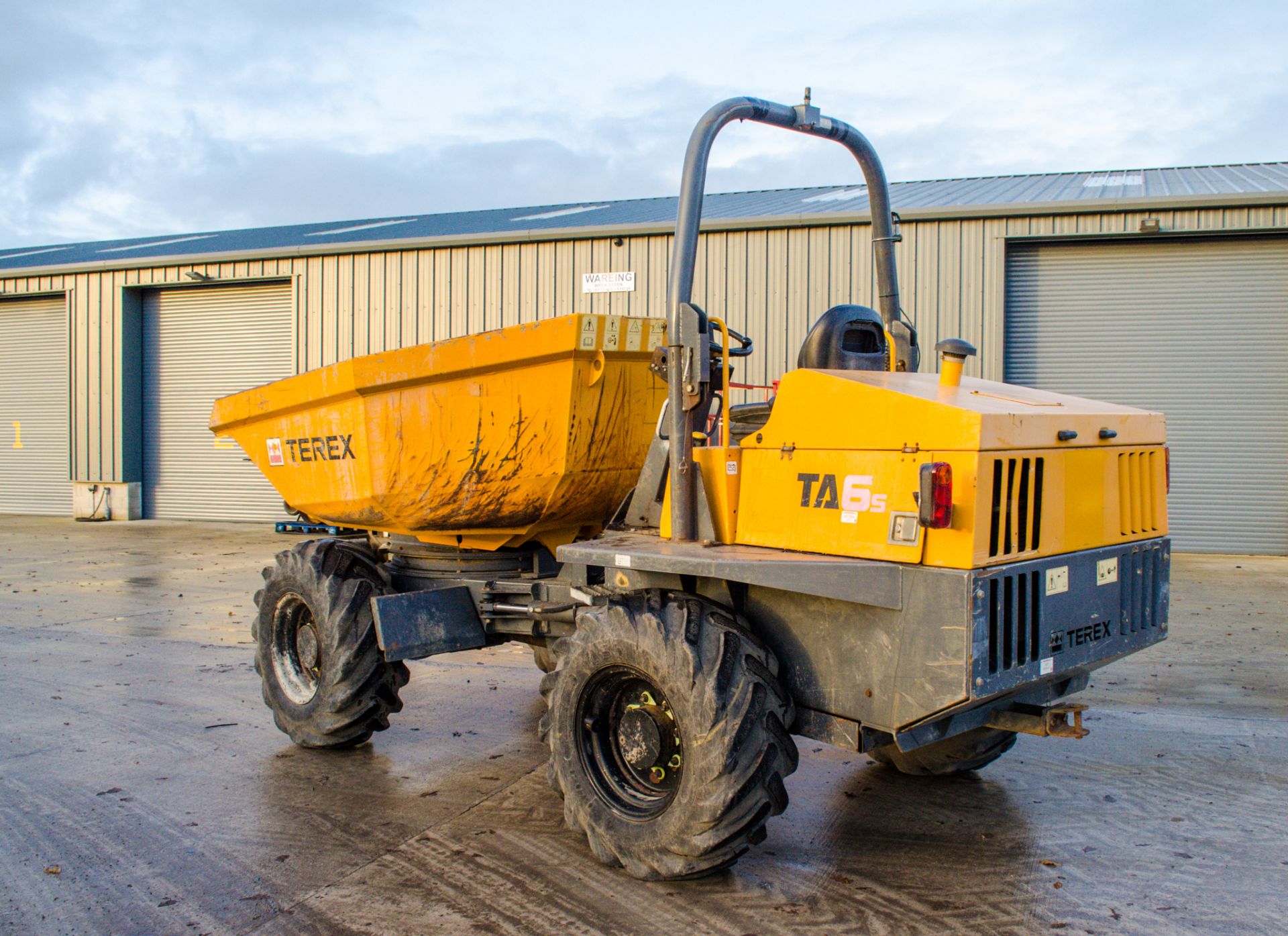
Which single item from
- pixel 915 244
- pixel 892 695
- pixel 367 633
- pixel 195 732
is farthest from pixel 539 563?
pixel 915 244

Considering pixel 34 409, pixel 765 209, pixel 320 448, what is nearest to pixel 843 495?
pixel 320 448

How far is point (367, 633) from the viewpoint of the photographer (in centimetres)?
564

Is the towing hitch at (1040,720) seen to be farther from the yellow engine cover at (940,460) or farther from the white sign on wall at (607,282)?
the white sign on wall at (607,282)

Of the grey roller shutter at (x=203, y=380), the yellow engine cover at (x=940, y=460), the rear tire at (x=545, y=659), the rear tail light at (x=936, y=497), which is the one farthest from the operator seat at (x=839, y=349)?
the grey roller shutter at (x=203, y=380)

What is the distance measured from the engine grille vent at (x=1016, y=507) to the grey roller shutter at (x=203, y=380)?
16.7 meters

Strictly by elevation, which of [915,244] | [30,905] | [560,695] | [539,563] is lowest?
[30,905]

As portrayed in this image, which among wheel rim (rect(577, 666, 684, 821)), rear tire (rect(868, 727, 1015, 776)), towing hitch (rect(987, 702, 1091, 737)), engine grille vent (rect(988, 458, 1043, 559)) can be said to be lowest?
rear tire (rect(868, 727, 1015, 776))

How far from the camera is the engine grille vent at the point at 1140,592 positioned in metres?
4.10

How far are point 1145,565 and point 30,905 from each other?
448 cm

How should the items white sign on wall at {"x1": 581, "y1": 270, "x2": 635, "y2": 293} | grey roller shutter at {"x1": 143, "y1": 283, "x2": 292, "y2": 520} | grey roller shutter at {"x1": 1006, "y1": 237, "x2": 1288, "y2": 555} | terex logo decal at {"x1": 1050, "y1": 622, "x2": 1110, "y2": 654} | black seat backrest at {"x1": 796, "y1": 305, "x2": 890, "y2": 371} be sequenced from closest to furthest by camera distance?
terex logo decal at {"x1": 1050, "y1": 622, "x2": 1110, "y2": 654}
black seat backrest at {"x1": 796, "y1": 305, "x2": 890, "y2": 371}
white sign on wall at {"x1": 581, "y1": 270, "x2": 635, "y2": 293}
grey roller shutter at {"x1": 1006, "y1": 237, "x2": 1288, "y2": 555}
grey roller shutter at {"x1": 143, "y1": 283, "x2": 292, "y2": 520}

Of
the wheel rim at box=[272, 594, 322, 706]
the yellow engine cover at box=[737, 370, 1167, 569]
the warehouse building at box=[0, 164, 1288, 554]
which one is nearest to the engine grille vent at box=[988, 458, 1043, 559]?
the yellow engine cover at box=[737, 370, 1167, 569]

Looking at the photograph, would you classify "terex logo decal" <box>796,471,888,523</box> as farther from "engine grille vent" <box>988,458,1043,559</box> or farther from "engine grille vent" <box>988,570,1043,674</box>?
"engine grille vent" <box>988,570,1043,674</box>

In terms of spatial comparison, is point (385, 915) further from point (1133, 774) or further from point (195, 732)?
point (1133, 774)

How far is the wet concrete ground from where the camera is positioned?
12.3ft
